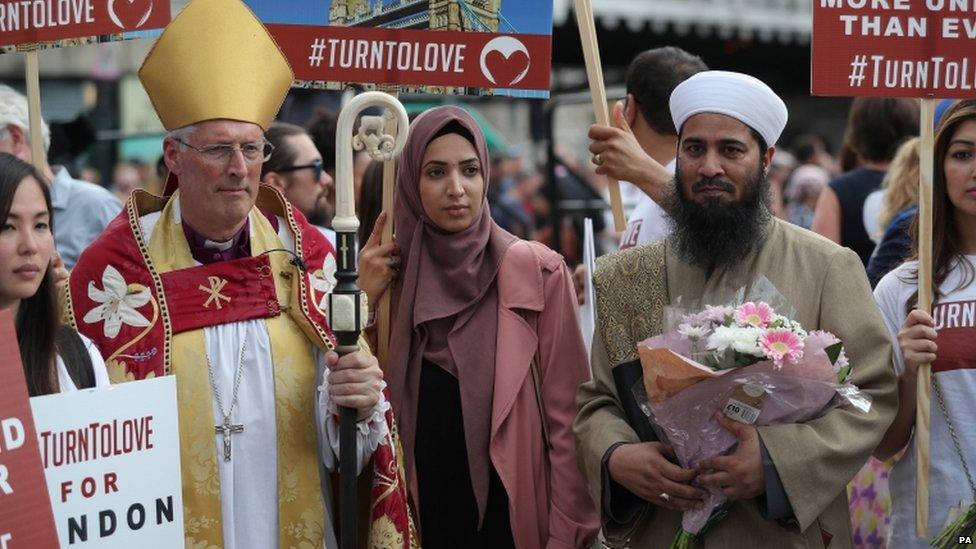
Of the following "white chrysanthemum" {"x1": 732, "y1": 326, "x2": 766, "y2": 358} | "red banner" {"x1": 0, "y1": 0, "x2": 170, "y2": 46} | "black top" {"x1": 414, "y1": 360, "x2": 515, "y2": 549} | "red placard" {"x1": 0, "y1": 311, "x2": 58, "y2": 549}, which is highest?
"red banner" {"x1": 0, "y1": 0, "x2": 170, "y2": 46}

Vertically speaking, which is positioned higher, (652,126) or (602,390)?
(652,126)

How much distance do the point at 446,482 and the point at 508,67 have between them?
1.48 m

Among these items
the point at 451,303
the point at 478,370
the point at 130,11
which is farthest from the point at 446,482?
the point at 130,11

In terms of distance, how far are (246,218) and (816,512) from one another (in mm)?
1982

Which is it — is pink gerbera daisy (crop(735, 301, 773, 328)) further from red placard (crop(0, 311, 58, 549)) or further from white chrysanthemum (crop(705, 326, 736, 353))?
red placard (crop(0, 311, 58, 549))

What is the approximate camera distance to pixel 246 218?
485 cm

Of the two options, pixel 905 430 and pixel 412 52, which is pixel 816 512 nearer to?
pixel 905 430

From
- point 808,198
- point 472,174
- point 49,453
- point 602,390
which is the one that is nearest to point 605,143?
point 472,174

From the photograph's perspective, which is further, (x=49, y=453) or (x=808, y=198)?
(x=808, y=198)

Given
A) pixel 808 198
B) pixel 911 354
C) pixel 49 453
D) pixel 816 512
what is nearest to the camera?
pixel 49 453

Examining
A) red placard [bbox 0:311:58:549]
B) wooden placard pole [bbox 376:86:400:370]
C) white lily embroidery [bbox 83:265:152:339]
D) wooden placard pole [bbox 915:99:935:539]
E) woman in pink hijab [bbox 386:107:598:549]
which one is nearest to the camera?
red placard [bbox 0:311:58:549]

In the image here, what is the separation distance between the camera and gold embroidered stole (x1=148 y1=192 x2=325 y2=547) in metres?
4.63

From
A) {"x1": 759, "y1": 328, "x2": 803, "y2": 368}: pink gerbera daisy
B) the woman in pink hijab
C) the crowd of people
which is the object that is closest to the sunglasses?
the crowd of people

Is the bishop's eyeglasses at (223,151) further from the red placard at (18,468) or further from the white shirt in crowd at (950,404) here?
the white shirt in crowd at (950,404)
